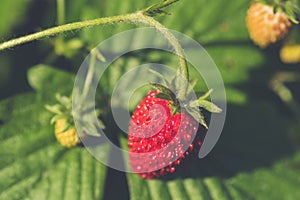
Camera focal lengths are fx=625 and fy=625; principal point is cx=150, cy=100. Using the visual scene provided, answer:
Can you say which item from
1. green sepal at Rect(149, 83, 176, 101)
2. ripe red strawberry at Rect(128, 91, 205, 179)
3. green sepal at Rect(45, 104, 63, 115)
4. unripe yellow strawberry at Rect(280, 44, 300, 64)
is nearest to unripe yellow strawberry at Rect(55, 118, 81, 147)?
green sepal at Rect(45, 104, 63, 115)

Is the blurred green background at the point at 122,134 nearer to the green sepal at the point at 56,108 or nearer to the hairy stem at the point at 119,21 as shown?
the green sepal at the point at 56,108

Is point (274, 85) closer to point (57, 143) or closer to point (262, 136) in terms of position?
point (262, 136)

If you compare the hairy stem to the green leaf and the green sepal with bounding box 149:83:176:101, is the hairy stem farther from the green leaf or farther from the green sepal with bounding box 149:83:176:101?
the green leaf

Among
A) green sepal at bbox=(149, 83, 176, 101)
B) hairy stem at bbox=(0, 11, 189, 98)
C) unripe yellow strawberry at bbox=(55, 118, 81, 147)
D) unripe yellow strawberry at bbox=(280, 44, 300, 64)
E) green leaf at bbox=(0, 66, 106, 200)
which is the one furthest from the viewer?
unripe yellow strawberry at bbox=(280, 44, 300, 64)

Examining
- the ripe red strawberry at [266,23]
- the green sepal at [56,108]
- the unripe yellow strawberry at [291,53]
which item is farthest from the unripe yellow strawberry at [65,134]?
the unripe yellow strawberry at [291,53]

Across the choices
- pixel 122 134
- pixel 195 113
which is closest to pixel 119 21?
pixel 195 113

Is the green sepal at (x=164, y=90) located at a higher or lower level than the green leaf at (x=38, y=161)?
higher
